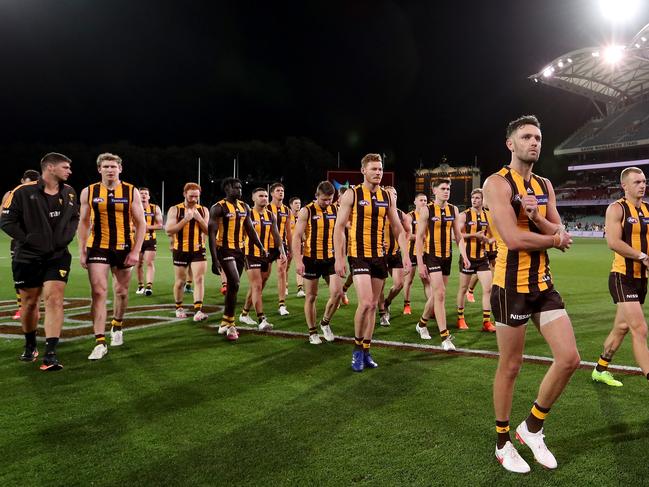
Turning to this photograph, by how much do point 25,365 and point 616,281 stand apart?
6192 mm

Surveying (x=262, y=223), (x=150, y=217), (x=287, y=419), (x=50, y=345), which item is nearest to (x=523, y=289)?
(x=287, y=419)

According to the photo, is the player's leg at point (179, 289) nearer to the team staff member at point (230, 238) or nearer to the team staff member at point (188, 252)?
the team staff member at point (188, 252)

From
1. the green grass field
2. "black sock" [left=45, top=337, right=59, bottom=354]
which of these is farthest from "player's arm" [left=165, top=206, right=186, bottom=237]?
"black sock" [left=45, top=337, right=59, bottom=354]

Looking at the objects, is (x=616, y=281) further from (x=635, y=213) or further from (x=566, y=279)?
(x=566, y=279)

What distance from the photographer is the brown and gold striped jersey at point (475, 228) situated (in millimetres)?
7941

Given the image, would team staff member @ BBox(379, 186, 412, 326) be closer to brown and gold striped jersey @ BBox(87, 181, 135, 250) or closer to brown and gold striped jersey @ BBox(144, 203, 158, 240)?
brown and gold striped jersey @ BBox(87, 181, 135, 250)

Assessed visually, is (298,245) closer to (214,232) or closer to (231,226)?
(231,226)

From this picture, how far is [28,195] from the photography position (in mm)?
5445

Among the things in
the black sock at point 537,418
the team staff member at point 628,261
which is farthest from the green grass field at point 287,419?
the team staff member at point 628,261

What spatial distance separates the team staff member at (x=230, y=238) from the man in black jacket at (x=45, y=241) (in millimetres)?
1866

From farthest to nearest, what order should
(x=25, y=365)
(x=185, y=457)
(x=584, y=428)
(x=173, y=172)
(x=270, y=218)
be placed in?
(x=173, y=172)
(x=270, y=218)
(x=25, y=365)
(x=584, y=428)
(x=185, y=457)

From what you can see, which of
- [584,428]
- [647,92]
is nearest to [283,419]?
[584,428]

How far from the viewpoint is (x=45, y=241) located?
5402 mm

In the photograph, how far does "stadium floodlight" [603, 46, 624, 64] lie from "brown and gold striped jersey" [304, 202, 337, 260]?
47358mm
